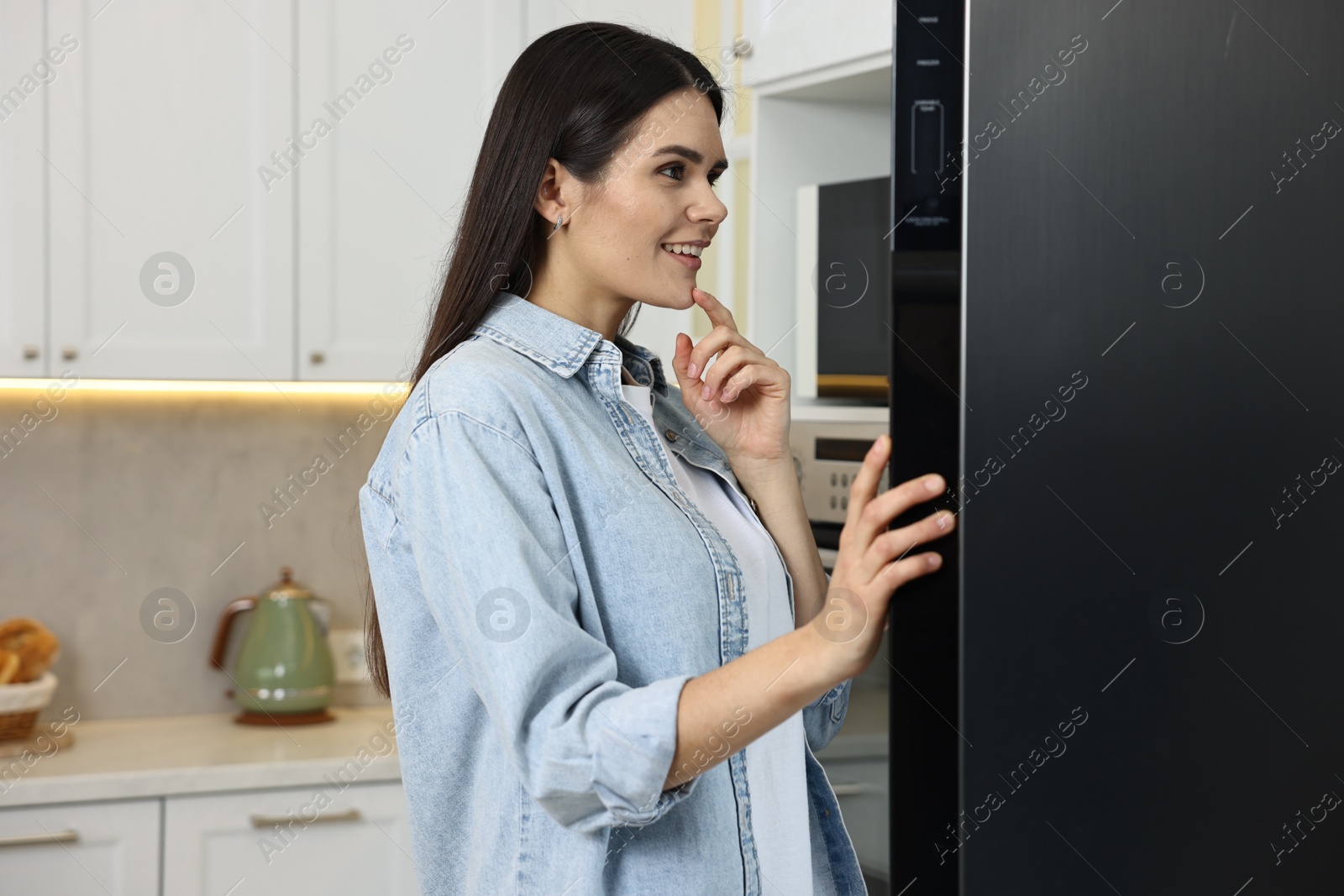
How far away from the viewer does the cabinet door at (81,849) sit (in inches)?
63.9

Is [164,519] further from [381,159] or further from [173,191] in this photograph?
[381,159]

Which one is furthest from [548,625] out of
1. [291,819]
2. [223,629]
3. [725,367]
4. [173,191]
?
[223,629]

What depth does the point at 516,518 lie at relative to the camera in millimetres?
681

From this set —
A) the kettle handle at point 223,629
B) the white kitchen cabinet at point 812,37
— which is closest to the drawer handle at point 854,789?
the white kitchen cabinet at point 812,37

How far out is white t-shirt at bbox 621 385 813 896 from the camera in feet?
2.83

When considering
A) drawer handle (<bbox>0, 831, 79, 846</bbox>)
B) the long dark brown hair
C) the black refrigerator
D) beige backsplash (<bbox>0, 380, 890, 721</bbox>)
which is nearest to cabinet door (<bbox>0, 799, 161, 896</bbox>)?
drawer handle (<bbox>0, 831, 79, 846</bbox>)

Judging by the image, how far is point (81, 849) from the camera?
165cm

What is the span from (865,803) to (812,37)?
39.3 inches

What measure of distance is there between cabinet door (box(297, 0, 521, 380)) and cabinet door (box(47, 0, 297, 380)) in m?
0.04

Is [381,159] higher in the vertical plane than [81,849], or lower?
higher

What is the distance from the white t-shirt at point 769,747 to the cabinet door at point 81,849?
1165 millimetres

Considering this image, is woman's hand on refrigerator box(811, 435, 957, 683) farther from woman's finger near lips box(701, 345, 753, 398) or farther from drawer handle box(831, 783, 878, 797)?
drawer handle box(831, 783, 878, 797)

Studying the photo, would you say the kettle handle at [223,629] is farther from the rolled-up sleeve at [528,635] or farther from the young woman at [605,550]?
the rolled-up sleeve at [528,635]

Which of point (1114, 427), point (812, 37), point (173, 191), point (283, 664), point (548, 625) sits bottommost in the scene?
point (1114, 427)
